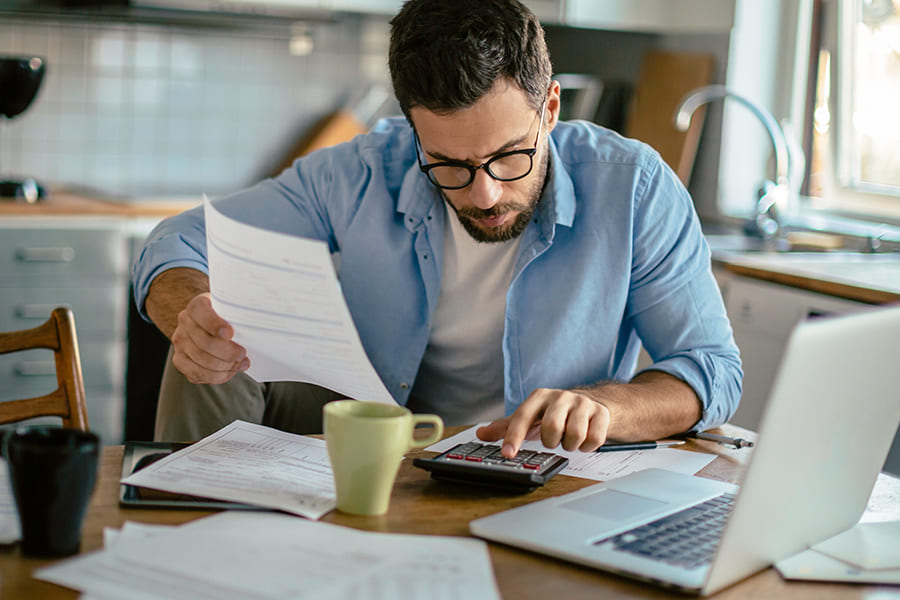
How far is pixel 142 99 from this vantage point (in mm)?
3641

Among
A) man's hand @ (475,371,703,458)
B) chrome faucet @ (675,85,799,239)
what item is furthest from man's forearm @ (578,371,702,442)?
chrome faucet @ (675,85,799,239)

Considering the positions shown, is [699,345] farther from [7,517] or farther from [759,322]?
[759,322]

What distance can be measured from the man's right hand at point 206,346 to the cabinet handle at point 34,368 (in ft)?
6.96

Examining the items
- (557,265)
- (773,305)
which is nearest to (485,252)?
(557,265)

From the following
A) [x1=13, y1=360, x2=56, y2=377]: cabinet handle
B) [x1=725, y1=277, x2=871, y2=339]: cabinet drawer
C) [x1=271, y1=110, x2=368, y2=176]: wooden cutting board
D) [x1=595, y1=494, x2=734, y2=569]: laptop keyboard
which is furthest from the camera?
[x1=271, y1=110, x2=368, y2=176]: wooden cutting board

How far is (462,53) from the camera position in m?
1.29

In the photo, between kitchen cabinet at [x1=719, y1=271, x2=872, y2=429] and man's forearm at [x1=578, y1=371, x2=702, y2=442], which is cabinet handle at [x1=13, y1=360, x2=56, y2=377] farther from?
man's forearm at [x1=578, y1=371, x2=702, y2=442]

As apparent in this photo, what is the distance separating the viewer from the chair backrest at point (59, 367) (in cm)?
129

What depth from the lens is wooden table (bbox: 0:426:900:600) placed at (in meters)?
0.75

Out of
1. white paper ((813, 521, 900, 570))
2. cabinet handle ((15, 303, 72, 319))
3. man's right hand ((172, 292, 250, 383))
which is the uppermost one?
man's right hand ((172, 292, 250, 383))

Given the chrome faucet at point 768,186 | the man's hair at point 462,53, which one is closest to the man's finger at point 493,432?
the man's hair at point 462,53

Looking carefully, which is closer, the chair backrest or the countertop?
the chair backrest

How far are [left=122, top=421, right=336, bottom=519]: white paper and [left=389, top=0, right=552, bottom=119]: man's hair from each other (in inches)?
19.8

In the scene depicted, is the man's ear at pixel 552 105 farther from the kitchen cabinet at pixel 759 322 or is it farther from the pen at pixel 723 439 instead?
the kitchen cabinet at pixel 759 322
